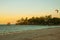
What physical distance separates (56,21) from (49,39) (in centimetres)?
9722

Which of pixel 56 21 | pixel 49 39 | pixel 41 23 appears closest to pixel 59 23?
pixel 56 21

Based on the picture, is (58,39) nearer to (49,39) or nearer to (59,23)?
(49,39)

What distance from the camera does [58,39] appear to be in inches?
642

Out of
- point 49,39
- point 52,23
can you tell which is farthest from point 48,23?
point 49,39

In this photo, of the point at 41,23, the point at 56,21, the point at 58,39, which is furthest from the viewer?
the point at 41,23

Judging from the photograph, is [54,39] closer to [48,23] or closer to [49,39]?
[49,39]

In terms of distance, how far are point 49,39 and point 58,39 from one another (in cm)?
79

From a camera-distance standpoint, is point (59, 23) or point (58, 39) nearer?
point (58, 39)

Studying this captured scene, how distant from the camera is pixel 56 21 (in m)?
113

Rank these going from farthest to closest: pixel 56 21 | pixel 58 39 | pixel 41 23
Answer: pixel 41 23, pixel 56 21, pixel 58 39

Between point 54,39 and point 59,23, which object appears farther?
point 59,23

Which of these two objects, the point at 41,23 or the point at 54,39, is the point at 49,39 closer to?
the point at 54,39

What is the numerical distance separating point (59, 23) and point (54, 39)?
101 metres

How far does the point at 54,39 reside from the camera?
53.5 ft
